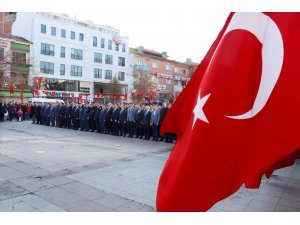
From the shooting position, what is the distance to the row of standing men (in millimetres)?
14078

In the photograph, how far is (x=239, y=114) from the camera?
5.75 feet

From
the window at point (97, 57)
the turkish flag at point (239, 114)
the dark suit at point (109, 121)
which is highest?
the window at point (97, 57)

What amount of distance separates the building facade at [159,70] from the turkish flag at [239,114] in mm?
51166

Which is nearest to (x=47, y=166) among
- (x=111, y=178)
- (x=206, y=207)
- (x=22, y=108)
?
(x=111, y=178)

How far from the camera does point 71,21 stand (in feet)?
161

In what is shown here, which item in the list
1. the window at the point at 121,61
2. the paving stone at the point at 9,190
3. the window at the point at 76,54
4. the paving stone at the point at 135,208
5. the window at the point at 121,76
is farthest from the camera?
the window at the point at 121,76

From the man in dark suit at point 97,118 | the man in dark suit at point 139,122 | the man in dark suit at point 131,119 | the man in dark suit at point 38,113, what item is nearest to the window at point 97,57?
the man in dark suit at point 38,113

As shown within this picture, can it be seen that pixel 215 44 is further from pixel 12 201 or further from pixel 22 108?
pixel 22 108

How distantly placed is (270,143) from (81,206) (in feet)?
13.0

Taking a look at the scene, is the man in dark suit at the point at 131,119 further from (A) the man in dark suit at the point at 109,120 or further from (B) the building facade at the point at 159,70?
(B) the building facade at the point at 159,70

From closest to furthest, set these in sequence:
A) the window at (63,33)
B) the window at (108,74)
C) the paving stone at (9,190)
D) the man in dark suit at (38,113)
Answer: the paving stone at (9,190), the man in dark suit at (38,113), the window at (63,33), the window at (108,74)

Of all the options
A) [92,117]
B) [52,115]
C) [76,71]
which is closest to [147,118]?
[92,117]

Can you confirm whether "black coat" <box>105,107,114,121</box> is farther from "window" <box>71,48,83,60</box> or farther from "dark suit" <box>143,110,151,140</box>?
"window" <box>71,48,83,60</box>

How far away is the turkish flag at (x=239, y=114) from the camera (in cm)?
171
